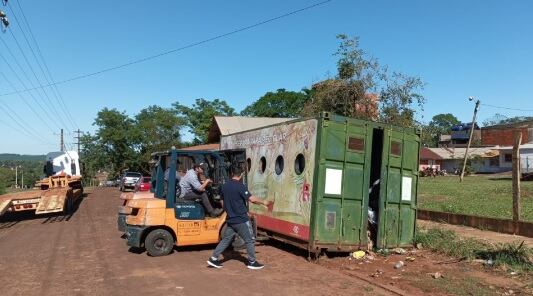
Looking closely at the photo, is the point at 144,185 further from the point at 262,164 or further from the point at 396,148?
the point at 396,148

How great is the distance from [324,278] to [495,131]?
7214 cm

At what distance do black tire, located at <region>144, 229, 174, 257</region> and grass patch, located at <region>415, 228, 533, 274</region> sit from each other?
17.6 ft

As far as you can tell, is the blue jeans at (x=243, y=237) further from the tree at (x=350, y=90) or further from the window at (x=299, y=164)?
the tree at (x=350, y=90)

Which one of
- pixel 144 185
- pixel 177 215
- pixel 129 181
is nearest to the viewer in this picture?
pixel 177 215

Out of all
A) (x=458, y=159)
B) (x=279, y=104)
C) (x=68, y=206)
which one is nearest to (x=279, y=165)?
(x=68, y=206)

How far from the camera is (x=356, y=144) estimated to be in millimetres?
9969

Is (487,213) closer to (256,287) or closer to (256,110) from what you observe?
(256,287)

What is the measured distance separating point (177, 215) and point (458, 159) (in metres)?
57.0

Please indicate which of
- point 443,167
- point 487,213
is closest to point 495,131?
point 443,167

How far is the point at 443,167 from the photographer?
64.9 m

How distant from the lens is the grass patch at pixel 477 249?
872 cm

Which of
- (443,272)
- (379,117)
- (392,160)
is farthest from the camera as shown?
(379,117)

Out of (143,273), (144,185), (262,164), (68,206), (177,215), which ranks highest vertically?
(262,164)

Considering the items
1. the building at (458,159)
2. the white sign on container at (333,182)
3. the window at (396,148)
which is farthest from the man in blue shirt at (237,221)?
the building at (458,159)
